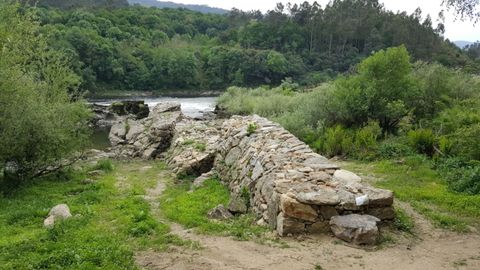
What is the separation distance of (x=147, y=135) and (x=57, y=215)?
52.3 ft

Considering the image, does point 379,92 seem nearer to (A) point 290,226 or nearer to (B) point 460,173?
(B) point 460,173

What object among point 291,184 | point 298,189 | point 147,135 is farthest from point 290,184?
point 147,135

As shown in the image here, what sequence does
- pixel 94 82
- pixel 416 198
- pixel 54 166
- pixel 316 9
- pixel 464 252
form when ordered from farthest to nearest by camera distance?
pixel 316 9 < pixel 94 82 < pixel 54 166 < pixel 416 198 < pixel 464 252

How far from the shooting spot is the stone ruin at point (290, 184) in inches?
377

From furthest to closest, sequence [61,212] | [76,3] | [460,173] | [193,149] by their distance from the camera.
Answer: [76,3] < [193,149] < [460,173] < [61,212]

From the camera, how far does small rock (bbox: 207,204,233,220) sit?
37.6 ft

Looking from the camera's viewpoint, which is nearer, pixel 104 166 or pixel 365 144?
pixel 365 144

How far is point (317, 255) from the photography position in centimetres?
852

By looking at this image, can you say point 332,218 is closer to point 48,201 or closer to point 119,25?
point 48,201

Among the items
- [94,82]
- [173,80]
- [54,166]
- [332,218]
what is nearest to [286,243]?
[332,218]

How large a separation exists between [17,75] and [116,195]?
5363mm

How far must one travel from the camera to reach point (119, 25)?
386 feet

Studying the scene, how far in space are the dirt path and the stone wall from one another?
1.78 feet

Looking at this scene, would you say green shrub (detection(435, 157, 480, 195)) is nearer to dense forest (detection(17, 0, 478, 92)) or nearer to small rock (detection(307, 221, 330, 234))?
small rock (detection(307, 221, 330, 234))
